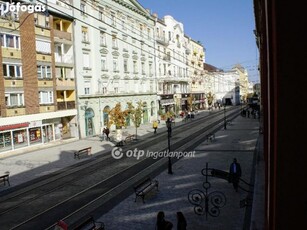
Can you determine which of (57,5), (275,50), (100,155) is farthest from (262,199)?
(57,5)

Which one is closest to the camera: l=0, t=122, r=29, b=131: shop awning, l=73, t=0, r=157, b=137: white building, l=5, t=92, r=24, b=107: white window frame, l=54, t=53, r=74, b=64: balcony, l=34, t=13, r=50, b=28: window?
l=0, t=122, r=29, b=131: shop awning

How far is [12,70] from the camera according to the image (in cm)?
3066

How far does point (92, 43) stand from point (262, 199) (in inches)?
1352

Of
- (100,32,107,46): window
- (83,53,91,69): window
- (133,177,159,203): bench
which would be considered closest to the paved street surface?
(133,177,159,203): bench

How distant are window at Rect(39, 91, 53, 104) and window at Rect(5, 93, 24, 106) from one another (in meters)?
2.65

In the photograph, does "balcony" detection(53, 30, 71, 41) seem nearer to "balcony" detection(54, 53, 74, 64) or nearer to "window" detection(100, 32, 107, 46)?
"balcony" detection(54, 53, 74, 64)

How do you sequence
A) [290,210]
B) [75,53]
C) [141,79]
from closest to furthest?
[290,210] < [75,53] < [141,79]

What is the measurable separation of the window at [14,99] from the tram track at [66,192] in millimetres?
10599

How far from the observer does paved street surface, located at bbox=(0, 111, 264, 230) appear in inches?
476

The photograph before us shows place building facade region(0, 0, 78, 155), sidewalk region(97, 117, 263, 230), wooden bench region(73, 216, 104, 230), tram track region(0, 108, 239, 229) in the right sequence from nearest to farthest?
wooden bench region(73, 216, 104, 230)
sidewalk region(97, 117, 263, 230)
tram track region(0, 108, 239, 229)
building facade region(0, 0, 78, 155)

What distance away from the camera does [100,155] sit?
27.7 metres

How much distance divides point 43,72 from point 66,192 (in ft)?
67.7

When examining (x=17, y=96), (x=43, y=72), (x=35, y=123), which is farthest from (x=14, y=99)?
(x=43, y=72)

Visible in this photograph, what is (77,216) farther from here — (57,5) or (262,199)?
(57,5)
